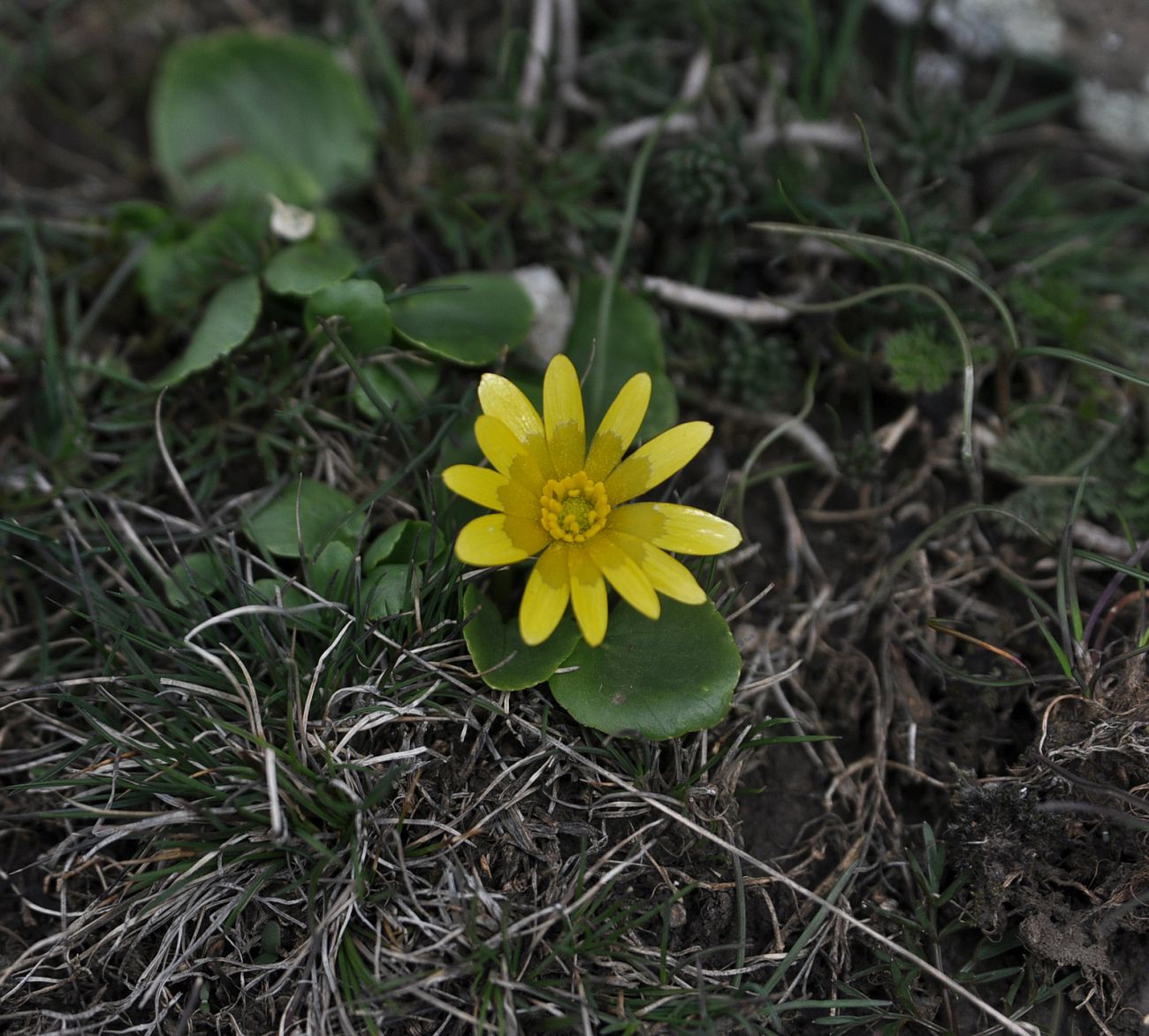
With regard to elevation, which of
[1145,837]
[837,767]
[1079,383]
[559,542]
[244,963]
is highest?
[1079,383]

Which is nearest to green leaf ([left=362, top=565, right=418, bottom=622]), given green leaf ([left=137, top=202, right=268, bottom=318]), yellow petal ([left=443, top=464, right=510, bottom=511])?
yellow petal ([left=443, top=464, right=510, bottom=511])

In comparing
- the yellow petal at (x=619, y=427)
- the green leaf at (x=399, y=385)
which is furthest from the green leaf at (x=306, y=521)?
the yellow petal at (x=619, y=427)

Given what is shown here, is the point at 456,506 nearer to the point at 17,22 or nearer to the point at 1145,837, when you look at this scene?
the point at 1145,837

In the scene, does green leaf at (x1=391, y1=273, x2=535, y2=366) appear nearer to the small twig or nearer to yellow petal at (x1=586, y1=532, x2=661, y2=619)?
the small twig

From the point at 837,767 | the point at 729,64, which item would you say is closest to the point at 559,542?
the point at 837,767

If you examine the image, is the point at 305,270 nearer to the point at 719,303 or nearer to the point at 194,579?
the point at 194,579

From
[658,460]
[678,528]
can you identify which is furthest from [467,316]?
[678,528]
